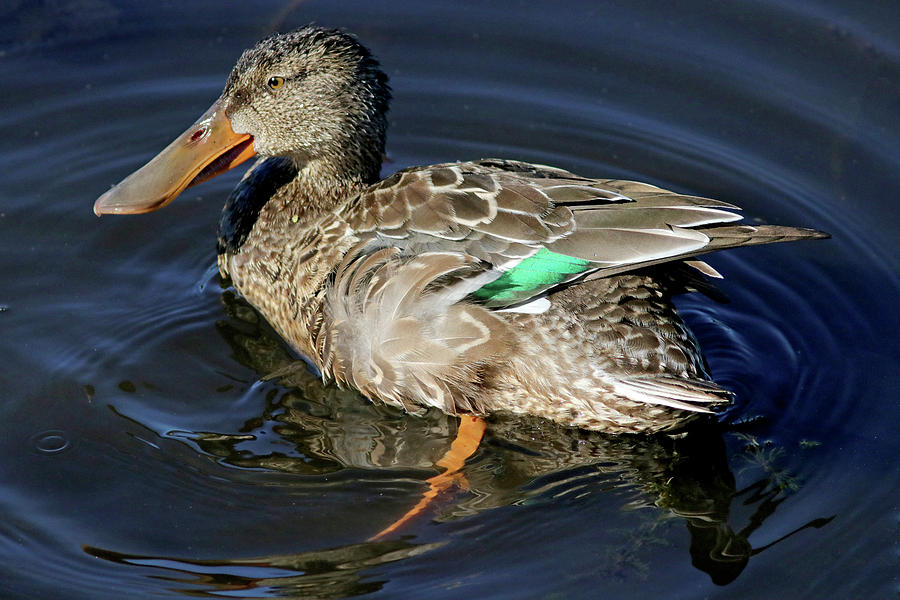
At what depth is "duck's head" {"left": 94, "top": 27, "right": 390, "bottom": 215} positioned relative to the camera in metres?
5.52

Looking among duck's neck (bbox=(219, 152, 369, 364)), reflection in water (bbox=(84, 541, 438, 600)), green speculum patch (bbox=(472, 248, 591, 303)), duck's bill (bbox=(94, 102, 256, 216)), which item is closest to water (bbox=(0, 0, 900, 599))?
reflection in water (bbox=(84, 541, 438, 600))

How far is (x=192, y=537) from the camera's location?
4555 mm

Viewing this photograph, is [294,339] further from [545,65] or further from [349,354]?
[545,65]

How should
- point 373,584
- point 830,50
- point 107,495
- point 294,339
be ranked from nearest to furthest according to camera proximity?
point 373,584 → point 107,495 → point 294,339 → point 830,50

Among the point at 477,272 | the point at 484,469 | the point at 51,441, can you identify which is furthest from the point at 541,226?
the point at 51,441

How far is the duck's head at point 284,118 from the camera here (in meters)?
5.52

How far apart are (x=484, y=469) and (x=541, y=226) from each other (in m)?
1.14

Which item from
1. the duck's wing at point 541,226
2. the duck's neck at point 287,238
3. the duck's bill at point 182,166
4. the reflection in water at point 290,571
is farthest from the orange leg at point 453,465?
the duck's bill at point 182,166

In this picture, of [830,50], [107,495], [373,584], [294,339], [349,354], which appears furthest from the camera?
[830,50]

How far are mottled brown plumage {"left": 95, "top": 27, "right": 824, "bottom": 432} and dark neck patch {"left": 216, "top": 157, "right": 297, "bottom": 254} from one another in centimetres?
43

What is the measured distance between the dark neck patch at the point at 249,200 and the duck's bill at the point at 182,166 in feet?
0.90

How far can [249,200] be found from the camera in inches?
234

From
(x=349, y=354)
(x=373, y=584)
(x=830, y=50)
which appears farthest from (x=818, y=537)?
(x=830, y=50)

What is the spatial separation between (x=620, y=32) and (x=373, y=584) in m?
4.56
